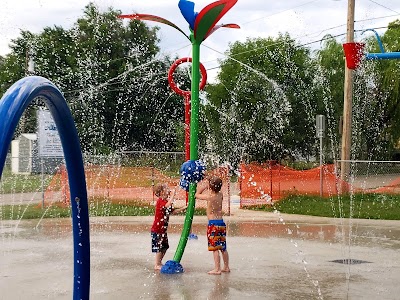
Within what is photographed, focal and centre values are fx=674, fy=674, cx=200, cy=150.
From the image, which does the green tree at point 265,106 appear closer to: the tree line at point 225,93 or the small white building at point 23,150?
the tree line at point 225,93

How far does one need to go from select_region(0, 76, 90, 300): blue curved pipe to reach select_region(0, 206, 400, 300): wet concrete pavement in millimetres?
2569

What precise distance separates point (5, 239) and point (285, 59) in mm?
26586

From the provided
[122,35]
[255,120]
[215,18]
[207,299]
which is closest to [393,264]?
[207,299]

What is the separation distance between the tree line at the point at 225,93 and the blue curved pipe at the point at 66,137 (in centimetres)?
2657

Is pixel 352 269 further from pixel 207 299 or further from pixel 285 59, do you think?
pixel 285 59

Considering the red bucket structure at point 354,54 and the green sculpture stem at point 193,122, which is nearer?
the green sculpture stem at point 193,122

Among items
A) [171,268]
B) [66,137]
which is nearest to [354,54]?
[171,268]

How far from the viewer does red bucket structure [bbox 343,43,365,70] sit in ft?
37.9

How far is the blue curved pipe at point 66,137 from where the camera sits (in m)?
3.27

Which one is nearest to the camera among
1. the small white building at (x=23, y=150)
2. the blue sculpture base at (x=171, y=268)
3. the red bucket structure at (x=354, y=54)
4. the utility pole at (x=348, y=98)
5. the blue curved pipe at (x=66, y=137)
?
the blue curved pipe at (x=66, y=137)

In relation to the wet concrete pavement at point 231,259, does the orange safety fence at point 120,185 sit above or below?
above

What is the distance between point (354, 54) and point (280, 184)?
30.6 feet

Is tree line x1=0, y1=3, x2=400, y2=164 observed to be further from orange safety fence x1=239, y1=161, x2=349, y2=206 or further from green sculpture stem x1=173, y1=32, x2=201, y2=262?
green sculpture stem x1=173, y1=32, x2=201, y2=262

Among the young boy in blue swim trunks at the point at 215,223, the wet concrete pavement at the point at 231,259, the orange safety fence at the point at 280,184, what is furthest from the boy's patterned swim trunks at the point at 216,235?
the orange safety fence at the point at 280,184
